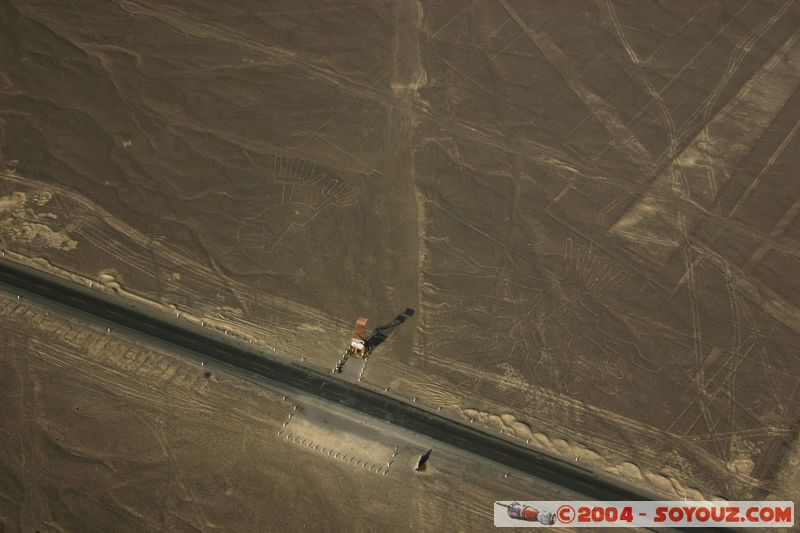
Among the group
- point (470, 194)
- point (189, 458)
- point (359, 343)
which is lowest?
point (189, 458)

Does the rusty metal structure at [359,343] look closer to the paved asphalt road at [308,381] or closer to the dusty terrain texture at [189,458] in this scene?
the paved asphalt road at [308,381]

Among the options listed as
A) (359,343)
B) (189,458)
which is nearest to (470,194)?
(359,343)

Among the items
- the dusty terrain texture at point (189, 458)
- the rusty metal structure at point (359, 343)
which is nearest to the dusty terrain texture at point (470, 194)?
the rusty metal structure at point (359, 343)

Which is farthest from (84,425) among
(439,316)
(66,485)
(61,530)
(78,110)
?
(78,110)

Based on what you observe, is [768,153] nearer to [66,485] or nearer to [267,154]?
[267,154]

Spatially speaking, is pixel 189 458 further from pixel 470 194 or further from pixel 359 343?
pixel 470 194

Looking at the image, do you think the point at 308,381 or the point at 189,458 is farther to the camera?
the point at 308,381

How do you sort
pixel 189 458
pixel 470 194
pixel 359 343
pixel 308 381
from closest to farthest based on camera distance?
pixel 189 458
pixel 308 381
pixel 359 343
pixel 470 194
